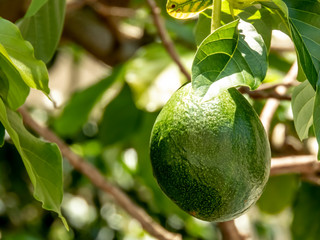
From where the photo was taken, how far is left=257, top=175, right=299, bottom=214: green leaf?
1667mm

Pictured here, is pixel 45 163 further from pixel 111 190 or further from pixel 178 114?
pixel 111 190

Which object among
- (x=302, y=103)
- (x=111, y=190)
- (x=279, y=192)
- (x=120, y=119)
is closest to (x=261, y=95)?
(x=302, y=103)

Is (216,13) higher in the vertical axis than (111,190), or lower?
higher

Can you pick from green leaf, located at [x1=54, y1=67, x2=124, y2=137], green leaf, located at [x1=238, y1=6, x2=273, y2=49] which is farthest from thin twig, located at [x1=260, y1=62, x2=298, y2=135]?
green leaf, located at [x1=54, y1=67, x2=124, y2=137]

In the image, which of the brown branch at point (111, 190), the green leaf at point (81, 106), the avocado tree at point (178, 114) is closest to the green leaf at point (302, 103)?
the avocado tree at point (178, 114)

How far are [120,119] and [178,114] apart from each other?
1.09 metres

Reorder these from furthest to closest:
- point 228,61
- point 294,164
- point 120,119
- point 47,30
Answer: point 120,119 < point 294,164 < point 47,30 < point 228,61

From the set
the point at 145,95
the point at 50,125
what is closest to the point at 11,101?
the point at 145,95

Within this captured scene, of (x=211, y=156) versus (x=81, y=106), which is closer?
(x=211, y=156)

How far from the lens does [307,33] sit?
0.72m

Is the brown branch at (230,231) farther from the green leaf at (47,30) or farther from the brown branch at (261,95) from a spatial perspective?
the green leaf at (47,30)

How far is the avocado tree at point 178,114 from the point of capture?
0.70 m

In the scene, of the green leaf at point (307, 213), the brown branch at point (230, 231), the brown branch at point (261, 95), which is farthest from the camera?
the green leaf at point (307, 213)

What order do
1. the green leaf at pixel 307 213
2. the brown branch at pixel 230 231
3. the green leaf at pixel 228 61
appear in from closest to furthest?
1. the green leaf at pixel 228 61
2. the brown branch at pixel 230 231
3. the green leaf at pixel 307 213
